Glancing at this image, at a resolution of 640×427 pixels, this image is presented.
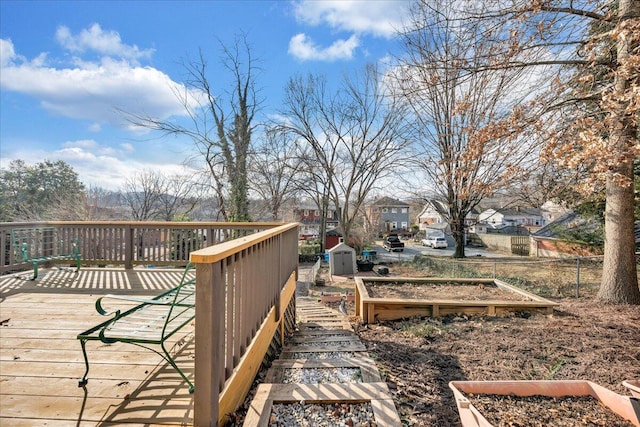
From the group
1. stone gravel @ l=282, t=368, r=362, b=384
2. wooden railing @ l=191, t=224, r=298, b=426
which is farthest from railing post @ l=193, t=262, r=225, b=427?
stone gravel @ l=282, t=368, r=362, b=384

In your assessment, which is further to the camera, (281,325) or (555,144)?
(555,144)

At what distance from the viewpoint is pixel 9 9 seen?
570cm

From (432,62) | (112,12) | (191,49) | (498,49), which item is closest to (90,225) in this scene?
(112,12)

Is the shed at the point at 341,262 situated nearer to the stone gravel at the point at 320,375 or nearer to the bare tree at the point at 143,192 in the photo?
the bare tree at the point at 143,192

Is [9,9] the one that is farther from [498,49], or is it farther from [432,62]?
[498,49]

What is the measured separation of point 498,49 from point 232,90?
13.1 metres

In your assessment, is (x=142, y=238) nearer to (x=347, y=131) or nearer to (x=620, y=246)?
(x=620, y=246)

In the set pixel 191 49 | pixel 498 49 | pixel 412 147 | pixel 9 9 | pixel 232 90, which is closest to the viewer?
pixel 498 49

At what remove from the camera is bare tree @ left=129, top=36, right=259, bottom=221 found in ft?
47.9

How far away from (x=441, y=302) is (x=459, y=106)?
12.5 ft

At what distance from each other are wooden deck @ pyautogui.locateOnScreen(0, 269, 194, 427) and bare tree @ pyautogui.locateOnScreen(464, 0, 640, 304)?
5.32 m

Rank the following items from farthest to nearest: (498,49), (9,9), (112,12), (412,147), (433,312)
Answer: (412,147), (112,12), (9,9), (498,49), (433,312)

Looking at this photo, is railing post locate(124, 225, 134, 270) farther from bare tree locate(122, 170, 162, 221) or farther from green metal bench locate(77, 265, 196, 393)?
bare tree locate(122, 170, 162, 221)

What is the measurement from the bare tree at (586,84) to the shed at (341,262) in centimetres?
1044
